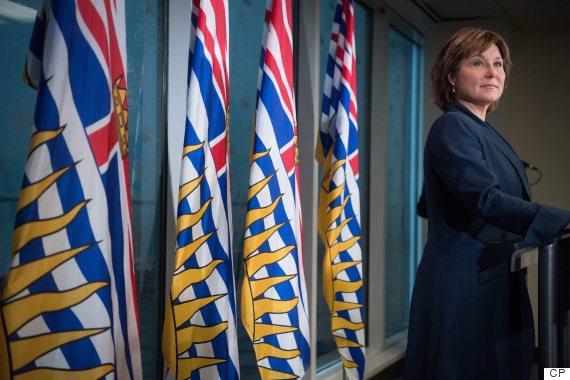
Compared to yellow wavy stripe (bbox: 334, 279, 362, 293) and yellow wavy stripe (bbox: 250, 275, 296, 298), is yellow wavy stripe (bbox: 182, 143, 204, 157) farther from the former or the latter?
yellow wavy stripe (bbox: 334, 279, 362, 293)

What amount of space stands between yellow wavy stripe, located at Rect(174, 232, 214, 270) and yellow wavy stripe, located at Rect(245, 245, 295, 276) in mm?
345

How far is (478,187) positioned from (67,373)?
3.56ft

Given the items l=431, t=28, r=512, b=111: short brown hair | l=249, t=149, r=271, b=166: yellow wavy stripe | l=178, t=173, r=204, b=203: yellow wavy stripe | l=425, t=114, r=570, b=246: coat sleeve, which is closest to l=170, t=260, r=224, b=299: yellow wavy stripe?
l=178, t=173, r=204, b=203: yellow wavy stripe

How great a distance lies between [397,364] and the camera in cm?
550

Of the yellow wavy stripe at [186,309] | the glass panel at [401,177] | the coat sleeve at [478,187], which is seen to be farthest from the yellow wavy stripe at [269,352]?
the glass panel at [401,177]

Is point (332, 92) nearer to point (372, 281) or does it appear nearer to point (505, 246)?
point (505, 246)

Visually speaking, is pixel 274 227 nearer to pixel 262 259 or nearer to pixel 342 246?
pixel 262 259

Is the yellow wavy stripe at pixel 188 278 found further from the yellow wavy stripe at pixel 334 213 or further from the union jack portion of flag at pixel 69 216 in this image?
the yellow wavy stripe at pixel 334 213

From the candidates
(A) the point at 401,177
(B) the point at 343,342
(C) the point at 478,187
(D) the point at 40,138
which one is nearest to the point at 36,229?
(D) the point at 40,138

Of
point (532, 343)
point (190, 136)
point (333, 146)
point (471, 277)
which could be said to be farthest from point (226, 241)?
point (333, 146)

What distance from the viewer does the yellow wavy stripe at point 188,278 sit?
7.58ft

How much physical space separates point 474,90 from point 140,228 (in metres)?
1.42

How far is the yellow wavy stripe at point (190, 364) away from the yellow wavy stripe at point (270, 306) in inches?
13.5

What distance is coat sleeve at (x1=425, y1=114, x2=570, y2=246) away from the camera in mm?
1716
